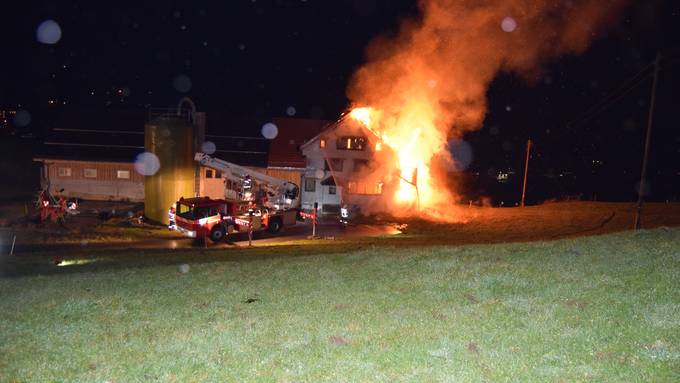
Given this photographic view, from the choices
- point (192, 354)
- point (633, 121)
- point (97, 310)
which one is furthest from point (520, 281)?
point (633, 121)

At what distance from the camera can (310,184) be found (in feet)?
119

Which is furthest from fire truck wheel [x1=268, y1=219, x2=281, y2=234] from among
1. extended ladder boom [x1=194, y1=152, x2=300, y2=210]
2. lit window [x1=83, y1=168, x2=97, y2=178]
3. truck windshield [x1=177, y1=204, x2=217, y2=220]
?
lit window [x1=83, y1=168, x2=97, y2=178]

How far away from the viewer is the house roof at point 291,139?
3650cm

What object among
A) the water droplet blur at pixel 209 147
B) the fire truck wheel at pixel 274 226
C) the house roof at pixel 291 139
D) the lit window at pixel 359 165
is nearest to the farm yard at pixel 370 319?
the fire truck wheel at pixel 274 226

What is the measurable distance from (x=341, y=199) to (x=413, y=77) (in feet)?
32.2

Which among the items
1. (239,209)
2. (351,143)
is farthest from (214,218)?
(351,143)

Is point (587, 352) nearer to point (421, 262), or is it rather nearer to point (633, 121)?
point (421, 262)

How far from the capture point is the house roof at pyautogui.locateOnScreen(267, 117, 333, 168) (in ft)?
120

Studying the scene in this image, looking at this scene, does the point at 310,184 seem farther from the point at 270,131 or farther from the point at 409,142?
the point at 409,142

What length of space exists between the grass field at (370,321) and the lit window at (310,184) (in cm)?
2342

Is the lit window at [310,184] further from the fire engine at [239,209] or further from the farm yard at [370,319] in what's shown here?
the farm yard at [370,319]

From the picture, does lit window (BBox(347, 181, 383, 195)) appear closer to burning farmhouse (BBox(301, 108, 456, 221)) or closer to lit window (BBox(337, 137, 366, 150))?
burning farmhouse (BBox(301, 108, 456, 221))

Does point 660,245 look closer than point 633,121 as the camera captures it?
Yes

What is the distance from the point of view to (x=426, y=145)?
36.3 m
